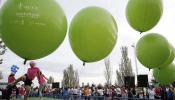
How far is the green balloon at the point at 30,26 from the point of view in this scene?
6.81m

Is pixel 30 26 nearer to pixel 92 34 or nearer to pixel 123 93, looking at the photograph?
pixel 92 34

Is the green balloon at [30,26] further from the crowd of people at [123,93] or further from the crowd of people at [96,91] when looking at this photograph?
the crowd of people at [123,93]

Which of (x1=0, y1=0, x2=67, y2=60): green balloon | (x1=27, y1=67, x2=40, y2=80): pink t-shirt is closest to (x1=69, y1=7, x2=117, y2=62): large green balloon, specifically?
(x1=0, y1=0, x2=67, y2=60): green balloon

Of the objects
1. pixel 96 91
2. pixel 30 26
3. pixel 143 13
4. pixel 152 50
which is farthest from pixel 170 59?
pixel 96 91

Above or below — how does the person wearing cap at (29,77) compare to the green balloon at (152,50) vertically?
below

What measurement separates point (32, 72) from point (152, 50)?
390 cm

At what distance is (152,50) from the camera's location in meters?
9.49

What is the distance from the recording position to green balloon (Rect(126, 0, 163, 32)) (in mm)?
8798

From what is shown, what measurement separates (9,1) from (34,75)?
12.3ft

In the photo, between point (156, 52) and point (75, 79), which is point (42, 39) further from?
point (75, 79)

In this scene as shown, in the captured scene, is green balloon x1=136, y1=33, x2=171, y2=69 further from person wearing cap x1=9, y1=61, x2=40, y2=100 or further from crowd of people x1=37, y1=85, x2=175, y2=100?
crowd of people x1=37, y1=85, x2=175, y2=100

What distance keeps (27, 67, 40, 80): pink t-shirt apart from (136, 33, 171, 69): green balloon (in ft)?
11.2

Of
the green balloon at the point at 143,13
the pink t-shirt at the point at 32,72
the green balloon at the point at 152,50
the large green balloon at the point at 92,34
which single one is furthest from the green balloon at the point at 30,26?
the green balloon at the point at 152,50

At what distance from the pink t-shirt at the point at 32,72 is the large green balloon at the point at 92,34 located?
8.82 feet
